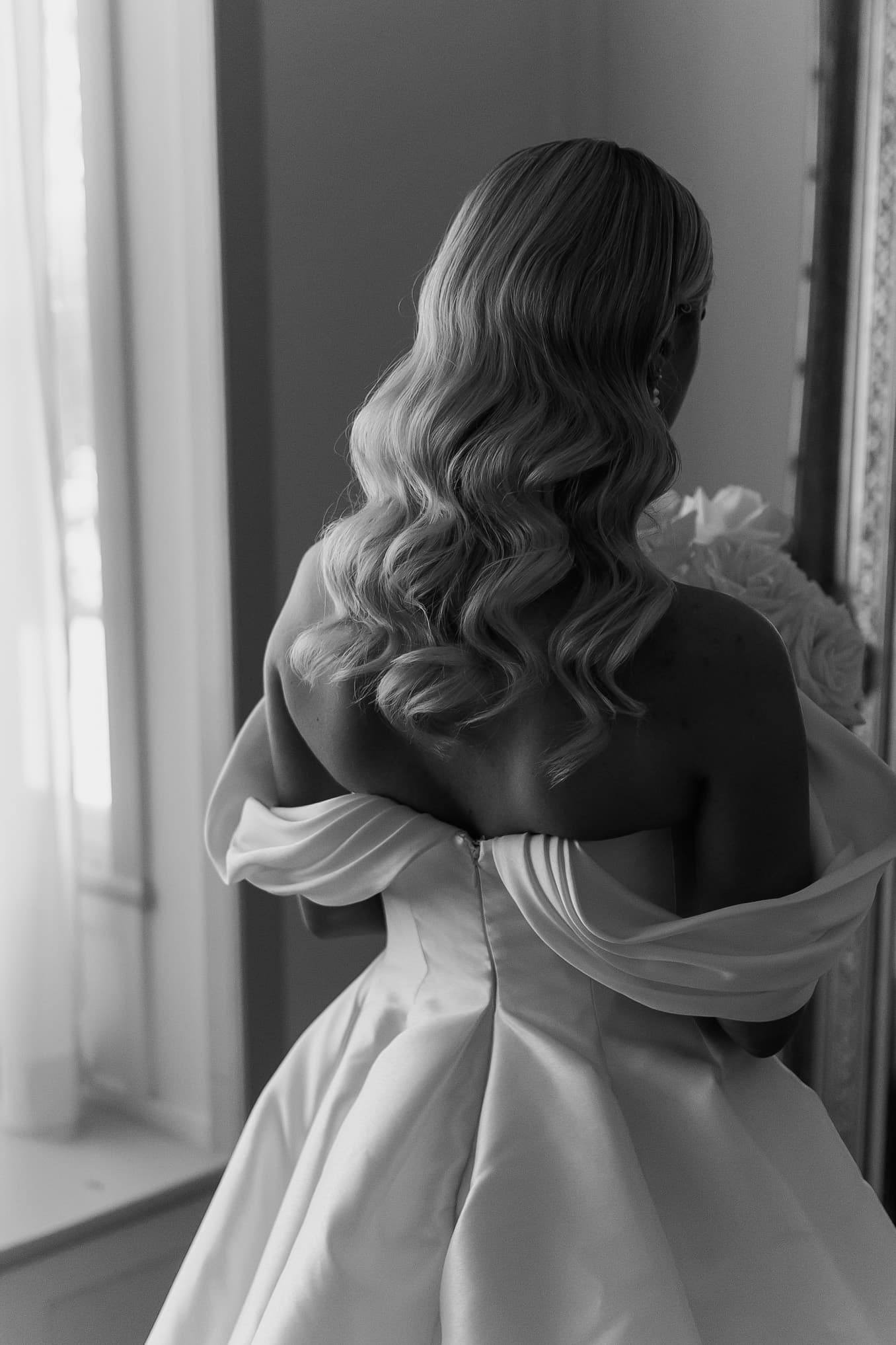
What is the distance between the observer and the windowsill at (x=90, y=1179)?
166cm

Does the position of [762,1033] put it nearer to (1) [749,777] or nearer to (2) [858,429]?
(1) [749,777]

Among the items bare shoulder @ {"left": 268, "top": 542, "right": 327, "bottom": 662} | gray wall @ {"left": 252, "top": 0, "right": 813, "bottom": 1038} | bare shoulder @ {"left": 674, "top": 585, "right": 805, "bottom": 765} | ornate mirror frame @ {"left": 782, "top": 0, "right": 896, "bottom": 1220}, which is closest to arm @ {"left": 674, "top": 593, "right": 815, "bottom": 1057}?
bare shoulder @ {"left": 674, "top": 585, "right": 805, "bottom": 765}

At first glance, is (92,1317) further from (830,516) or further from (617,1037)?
(830,516)

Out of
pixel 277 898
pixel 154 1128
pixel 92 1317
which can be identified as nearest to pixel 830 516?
pixel 277 898

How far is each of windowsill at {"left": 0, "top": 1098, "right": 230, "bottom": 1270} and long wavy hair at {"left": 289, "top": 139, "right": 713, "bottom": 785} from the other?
108 cm

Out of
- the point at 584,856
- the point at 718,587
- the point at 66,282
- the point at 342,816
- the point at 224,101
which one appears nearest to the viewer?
the point at 584,856

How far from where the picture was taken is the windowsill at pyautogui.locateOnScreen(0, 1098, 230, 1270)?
5.44 ft

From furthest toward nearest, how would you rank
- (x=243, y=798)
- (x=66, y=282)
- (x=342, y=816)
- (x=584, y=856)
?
(x=66, y=282) → (x=243, y=798) → (x=342, y=816) → (x=584, y=856)

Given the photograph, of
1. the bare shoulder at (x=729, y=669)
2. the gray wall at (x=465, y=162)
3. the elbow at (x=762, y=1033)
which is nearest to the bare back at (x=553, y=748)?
the bare shoulder at (x=729, y=669)

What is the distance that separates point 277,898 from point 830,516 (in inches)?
39.5

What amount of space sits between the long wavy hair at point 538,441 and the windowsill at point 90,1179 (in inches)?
42.5

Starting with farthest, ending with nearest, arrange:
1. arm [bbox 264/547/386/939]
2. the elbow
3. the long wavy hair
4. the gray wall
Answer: the gray wall
arm [bbox 264/547/386/939]
the elbow
the long wavy hair

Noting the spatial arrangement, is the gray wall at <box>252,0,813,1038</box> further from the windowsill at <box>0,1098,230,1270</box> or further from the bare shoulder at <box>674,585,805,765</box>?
the bare shoulder at <box>674,585,805,765</box>

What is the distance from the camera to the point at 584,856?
3.46ft
